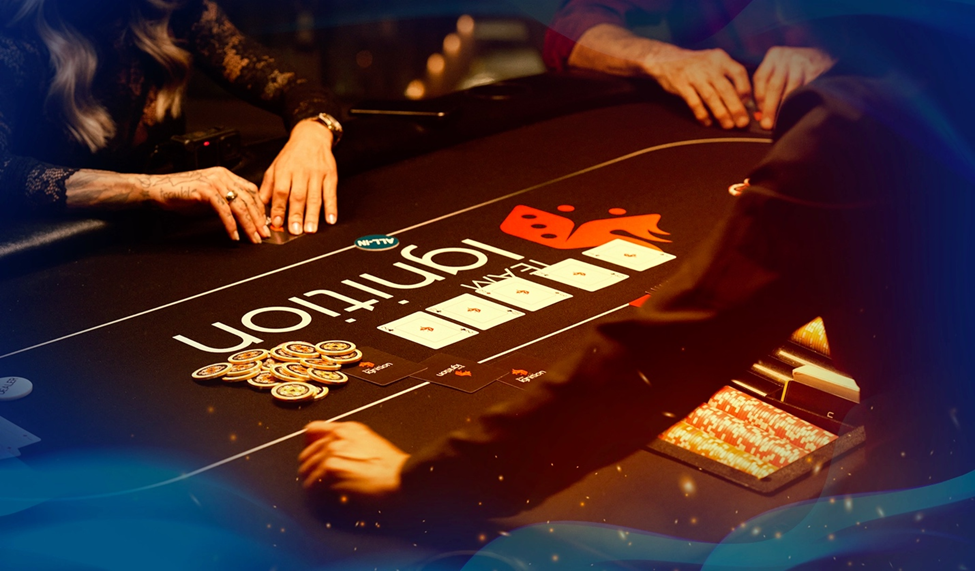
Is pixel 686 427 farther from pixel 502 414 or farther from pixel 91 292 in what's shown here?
pixel 91 292

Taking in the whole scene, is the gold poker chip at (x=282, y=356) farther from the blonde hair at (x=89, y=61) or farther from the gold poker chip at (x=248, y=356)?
the blonde hair at (x=89, y=61)

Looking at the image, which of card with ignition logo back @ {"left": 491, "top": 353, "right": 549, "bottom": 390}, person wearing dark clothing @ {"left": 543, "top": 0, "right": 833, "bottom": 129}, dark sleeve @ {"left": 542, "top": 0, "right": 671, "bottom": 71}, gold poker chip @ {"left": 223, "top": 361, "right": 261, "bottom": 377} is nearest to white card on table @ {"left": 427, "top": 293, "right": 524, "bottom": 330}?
card with ignition logo back @ {"left": 491, "top": 353, "right": 549, "bottom": 390}

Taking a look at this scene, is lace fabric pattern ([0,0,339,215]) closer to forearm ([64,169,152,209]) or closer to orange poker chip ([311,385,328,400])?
forearm ([64,169,152,209])

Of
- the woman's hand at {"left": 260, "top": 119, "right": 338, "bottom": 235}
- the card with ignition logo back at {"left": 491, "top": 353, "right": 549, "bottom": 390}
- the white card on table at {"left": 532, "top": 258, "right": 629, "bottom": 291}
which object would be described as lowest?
the card with ignition logo back at {"left": 491, "top": 353, "right": 549, "bottom": 390}

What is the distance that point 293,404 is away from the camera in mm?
1694

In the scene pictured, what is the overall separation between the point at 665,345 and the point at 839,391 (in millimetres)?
618

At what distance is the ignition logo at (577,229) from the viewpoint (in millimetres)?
2436

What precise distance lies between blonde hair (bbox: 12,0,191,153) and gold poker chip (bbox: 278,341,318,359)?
1420mm

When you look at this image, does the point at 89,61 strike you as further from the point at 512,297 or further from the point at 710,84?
the point at 710,84

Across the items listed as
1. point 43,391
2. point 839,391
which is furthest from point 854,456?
point 43,391

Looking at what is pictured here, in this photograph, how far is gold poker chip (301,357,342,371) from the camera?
1807 mm

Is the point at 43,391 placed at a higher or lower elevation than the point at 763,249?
lower

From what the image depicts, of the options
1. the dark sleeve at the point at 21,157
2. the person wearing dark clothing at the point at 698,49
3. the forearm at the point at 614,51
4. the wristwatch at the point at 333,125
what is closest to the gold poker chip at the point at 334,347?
the dark sleeve at the point at 21,157

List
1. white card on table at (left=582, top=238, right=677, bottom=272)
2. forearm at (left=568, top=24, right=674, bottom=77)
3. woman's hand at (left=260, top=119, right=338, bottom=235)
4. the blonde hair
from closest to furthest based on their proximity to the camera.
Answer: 1. white card on table at (left=582, top=238, right=677, bottom=272)
2. woman's hand at (left=260, top=119, right=338, bottom=235)
3. the blonde hair
4. forearm at (left=568, top=24, right=674, bottom=77)
